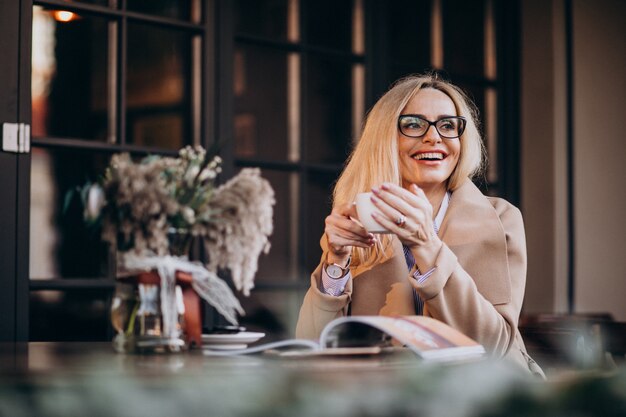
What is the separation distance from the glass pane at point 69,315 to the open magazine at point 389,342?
1.79 meters

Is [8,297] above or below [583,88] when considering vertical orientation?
below

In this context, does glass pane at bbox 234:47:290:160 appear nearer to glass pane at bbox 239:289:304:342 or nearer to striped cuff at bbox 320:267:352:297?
glass pane at bbox 239:289:304:342

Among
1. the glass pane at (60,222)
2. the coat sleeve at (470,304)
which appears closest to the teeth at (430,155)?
the coat sleeve at (470,304)

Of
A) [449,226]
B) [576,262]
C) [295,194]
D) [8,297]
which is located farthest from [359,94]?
[449,226]

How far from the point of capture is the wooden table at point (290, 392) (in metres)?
0.96

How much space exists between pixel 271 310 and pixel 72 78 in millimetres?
1121

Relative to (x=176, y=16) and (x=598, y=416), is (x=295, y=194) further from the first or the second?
(x=598, y=416)

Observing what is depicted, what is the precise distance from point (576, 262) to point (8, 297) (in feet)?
7.97

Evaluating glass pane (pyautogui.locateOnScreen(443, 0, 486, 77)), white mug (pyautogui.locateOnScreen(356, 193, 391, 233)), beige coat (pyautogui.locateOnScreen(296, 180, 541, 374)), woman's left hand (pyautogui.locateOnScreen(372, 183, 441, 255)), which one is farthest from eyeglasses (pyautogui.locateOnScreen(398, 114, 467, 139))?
glass pane (pyautogui.locateOnScreen(443, 0, 486, 77))

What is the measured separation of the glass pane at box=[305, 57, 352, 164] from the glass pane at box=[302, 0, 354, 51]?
0.26 feet

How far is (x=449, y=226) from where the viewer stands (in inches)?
80.5

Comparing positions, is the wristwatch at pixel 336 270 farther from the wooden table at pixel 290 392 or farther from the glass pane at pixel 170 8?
the glass pane at pixel 170 8

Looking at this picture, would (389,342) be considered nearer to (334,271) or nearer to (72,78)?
(334,271)

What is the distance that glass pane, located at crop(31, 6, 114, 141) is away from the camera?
3121 millimetres
